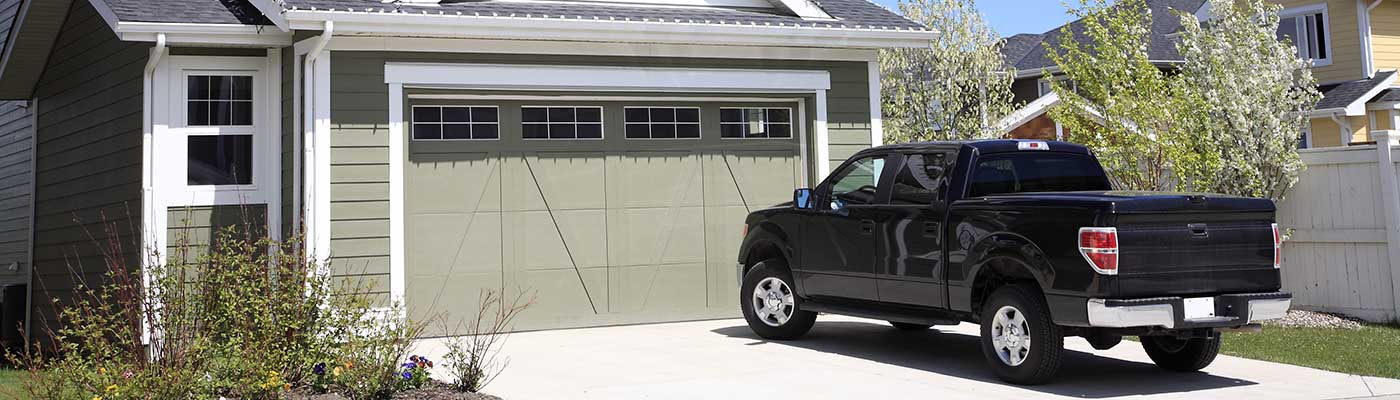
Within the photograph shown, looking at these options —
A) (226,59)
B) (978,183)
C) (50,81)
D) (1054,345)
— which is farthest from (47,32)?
(1054,345)

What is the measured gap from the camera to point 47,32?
43.3ft

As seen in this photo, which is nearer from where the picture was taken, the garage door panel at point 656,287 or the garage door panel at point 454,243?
the garage door panel at point 454,243

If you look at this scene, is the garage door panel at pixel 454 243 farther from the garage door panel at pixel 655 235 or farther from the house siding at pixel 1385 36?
the house siding at pixel 1385 36

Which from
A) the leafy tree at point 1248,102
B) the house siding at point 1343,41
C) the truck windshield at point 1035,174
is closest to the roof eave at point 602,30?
the leafy tree at point 1248,102

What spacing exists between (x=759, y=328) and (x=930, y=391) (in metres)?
2.93

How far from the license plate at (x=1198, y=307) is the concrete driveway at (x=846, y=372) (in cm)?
52

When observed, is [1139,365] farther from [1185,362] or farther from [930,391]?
[930,391]

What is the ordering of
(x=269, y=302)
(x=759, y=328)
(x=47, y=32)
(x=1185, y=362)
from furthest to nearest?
(x=47, y=32), (x=759, y=328), (x=1185, y=362), (x=269, y=302)

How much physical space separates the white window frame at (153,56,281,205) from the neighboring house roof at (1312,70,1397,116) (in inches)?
732

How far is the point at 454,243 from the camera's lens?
36.8ft

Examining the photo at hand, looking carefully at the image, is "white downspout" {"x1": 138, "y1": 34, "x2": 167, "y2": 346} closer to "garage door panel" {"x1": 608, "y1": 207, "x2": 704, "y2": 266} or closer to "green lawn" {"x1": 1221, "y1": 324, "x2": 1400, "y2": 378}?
"garage door panel" {"x1": 608, "y1": 207, "x2": 704, "y2": 266}

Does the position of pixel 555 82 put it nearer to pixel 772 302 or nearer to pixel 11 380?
pixel 772 302

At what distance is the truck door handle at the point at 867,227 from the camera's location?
354 inches

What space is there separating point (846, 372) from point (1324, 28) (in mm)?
19247
